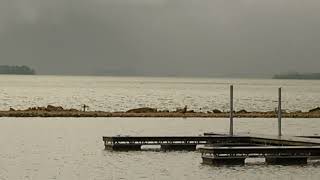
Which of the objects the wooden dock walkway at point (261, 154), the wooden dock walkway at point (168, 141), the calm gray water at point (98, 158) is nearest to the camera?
the calm gray water at point (98, 158)

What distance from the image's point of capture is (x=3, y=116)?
8169 centimetres

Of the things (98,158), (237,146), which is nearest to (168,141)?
(237,146)

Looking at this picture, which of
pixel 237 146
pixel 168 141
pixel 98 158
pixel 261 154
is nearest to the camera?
pixel 261 154

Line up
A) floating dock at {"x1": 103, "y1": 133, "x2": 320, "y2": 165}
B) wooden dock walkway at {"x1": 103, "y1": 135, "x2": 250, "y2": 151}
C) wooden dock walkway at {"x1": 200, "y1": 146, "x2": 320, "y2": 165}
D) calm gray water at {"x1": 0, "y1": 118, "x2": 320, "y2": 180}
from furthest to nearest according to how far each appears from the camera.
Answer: wooden dock walkway at {"x1": 103, "y1": 135, "x2": 250, "y2": 151} < floating dock at {"x1": 103, "y1": 133, "x2": 320, "y2": 165} < wooden dock walkway at {"x1": 200, "y1": 146, "x2": 320, "y2": 165} < calm gray water at {"x1": 0, "y1": 118, "x2": 320, "y2": 180}

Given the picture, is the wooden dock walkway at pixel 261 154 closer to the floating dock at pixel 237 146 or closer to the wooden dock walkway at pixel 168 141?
the floating dock at pixel 237 146

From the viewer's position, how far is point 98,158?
45.7 meters

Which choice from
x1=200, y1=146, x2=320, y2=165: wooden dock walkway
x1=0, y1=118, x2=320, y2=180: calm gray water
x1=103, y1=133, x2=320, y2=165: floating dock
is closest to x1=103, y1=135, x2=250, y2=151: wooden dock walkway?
x1=103, y1=133, x2=320, y2=165: floating dock

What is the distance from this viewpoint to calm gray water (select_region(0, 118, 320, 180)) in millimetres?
38844

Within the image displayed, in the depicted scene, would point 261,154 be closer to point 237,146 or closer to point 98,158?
point 237,146

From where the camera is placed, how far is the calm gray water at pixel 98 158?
38.8m

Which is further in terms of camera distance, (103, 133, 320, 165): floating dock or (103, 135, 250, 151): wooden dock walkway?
(103, 135, 250, 151): wooden dock walkway

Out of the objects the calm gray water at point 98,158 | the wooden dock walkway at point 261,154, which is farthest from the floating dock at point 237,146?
the calm gray water at point 98,158

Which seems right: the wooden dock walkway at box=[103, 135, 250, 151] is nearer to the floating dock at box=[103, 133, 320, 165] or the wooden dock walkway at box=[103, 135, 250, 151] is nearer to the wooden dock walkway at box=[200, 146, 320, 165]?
the floating dock at box=[103, 133, 320, 165]

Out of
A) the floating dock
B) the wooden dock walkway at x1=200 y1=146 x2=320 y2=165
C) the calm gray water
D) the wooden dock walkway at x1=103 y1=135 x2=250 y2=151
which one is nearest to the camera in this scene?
the calm gray water
